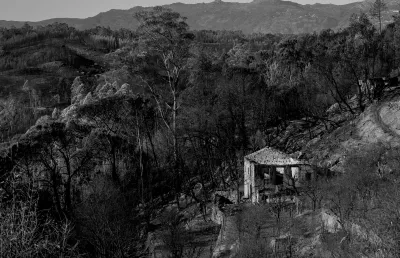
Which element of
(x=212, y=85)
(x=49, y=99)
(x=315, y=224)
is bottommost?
(x=49, y=99)

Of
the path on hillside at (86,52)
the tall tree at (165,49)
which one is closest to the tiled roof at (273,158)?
the tall tree at (165,49)

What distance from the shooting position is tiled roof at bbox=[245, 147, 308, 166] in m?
24.5

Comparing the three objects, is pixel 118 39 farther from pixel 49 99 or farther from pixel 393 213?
pixel 393 213

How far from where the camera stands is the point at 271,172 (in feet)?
81.2

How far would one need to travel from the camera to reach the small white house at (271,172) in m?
24.2

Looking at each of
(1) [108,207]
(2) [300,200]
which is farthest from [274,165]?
(1) [108,207]

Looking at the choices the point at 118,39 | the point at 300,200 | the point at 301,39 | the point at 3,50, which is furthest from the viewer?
the point at 118,39

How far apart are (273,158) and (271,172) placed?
0.74 m

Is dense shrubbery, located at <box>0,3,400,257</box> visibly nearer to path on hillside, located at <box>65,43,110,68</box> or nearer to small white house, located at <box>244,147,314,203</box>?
small white house, located at <box>244,147,314,203</box>

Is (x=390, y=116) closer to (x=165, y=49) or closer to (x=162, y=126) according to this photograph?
(x=165, y=49)

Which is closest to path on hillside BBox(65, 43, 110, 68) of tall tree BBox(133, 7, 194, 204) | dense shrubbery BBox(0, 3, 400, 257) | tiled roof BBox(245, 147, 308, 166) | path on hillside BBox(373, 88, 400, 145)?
dense shrubbery BBox(0, 3, 400, 257)

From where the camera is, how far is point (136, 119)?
1267 inches

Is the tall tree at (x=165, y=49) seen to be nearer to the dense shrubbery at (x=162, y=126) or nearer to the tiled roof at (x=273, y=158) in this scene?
the dense shrubbery at (x=162, y=126)

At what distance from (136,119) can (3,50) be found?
138478 millimetres
